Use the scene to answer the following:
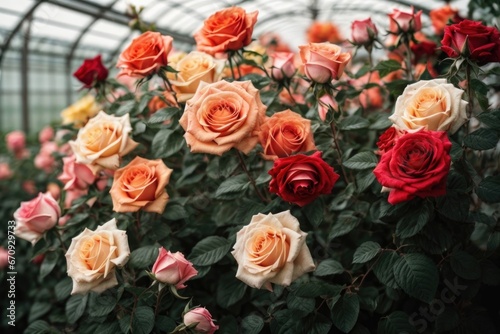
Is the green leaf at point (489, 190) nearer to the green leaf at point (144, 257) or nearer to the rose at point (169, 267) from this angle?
the rose at point (169, 267)

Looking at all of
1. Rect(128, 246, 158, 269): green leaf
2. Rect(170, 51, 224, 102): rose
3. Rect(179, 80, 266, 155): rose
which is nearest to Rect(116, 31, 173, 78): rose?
Rect(170, 51, 224, 102): rose

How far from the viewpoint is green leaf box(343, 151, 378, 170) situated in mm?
1071

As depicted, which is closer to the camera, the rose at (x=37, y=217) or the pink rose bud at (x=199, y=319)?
the pink rose bud at (x=199, y=319)

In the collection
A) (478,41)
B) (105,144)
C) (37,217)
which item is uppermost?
(478,41)

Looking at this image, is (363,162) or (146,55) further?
(146,55)

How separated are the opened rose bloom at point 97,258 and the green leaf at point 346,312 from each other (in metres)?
0.48

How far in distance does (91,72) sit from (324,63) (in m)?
0.77

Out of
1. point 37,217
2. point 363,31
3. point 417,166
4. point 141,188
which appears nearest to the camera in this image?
point 417,166

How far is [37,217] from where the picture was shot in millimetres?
1217

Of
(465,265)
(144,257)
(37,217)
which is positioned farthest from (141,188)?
Result: (465,265)

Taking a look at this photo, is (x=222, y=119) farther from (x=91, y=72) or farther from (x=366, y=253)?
(x=91, y=72)

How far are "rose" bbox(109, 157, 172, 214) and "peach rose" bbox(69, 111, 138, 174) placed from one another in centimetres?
6

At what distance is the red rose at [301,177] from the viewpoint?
976 millimetres

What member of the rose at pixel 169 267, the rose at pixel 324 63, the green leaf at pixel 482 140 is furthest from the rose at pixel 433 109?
the rose at pixel 169 267
